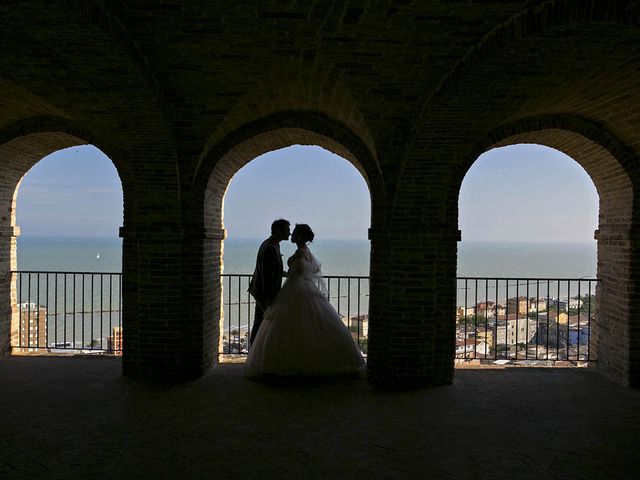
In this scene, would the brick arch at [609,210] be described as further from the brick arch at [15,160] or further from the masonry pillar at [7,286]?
the masonry pillar at [7,286]

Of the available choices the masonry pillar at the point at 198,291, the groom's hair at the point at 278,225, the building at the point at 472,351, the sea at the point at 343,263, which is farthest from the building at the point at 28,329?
the sea at the point at 343,263

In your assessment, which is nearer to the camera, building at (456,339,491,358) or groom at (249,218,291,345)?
groom at (249,218,291,345)

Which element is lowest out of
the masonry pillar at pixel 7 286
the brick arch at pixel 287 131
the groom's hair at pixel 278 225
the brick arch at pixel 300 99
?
the masonry pillar at pixel 7 286

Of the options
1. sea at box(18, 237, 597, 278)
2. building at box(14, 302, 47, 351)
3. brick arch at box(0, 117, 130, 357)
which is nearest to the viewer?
brick arch at box(0, 117, 130, 357)

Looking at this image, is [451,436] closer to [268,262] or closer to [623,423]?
[623,423]

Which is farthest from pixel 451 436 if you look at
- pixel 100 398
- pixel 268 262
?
pixel 100 398

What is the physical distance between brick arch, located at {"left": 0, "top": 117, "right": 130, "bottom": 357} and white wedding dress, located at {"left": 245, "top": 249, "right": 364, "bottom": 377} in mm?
2626

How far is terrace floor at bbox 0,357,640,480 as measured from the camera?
3.78 m

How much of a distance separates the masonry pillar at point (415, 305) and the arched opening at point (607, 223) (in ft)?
3.48

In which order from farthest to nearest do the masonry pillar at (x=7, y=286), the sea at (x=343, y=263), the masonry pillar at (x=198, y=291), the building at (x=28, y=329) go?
1. the sea at (x=343, y=263)
2. the building at (x=28, y=329)
3. the masonry pillar at (x=7, y=286)
4. the masonry pillar at (x=198, y=291)

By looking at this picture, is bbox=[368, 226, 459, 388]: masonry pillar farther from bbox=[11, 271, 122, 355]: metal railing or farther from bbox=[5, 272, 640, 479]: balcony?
bbox=[11, 271, 122, 355]: metal railing

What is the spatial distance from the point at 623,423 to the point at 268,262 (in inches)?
171

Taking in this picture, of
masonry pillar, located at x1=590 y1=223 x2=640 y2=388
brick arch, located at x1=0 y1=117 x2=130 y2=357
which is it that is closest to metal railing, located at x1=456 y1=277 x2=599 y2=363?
masonry pillar, located at x1=590 y1=223 x2=640 y2=388

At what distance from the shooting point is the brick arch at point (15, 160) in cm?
654
